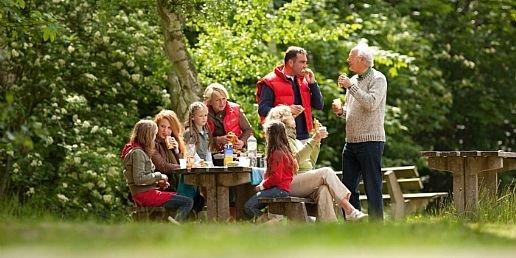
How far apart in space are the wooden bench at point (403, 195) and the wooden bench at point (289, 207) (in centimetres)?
377

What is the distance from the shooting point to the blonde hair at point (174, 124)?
13633 millimetres

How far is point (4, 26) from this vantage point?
14.8 m

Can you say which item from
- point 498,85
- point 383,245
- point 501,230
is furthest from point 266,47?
point 383,245

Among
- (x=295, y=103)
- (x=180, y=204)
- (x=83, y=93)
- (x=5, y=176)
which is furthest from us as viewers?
(x=83, y=93)

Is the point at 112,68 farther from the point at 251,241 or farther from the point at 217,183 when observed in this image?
the point at 251,241

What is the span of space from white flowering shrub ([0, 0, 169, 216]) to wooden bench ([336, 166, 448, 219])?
378 cm

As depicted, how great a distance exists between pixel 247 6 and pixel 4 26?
550 centimetres

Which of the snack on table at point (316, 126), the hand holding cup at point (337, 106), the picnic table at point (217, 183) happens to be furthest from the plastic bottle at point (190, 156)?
the hand holding cup at point (337, 106)

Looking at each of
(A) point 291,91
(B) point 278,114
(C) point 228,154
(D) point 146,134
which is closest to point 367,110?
(B) point 278,114

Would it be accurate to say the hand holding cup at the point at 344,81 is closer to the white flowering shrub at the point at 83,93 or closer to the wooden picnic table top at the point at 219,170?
the wooden picnic table top at the point at 219,170

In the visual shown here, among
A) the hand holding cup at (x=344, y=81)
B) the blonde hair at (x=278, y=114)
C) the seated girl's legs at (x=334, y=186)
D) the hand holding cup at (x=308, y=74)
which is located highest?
the hand holding cup at (x=308, y=74)

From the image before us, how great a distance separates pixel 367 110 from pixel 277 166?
1251 millimetres

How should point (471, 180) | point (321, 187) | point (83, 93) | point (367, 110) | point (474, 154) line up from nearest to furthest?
1. point (321, 187)
2. point (367, 110)
3. point (474, 154)
4. point (471, 180)
5. point (83, 93)

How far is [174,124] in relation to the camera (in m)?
13.7
